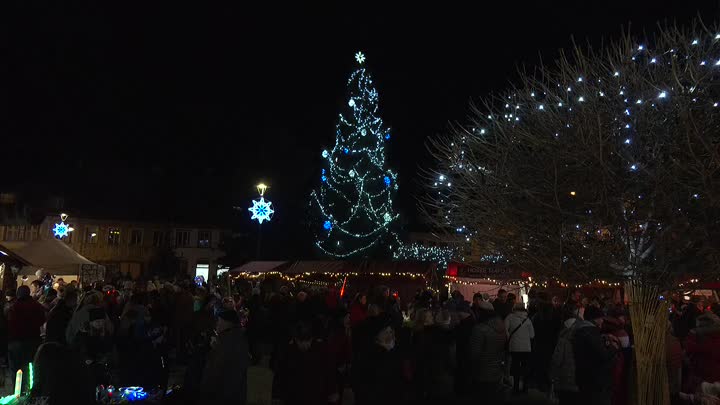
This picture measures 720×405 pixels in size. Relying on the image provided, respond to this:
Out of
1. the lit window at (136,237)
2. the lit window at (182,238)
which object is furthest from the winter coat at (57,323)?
the lit window at (182,238)

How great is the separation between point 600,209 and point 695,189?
125 centimetres

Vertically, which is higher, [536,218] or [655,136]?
[655,136]

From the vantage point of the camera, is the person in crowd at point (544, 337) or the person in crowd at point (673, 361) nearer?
the person in crowd at point (673, 361)

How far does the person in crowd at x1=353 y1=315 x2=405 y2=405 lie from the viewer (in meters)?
7.52

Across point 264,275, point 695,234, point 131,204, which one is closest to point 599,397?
point 695,234

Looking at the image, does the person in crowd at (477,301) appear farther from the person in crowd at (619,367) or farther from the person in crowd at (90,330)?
the person in crowd at (90,330)

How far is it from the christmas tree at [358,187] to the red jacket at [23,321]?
2631 cm

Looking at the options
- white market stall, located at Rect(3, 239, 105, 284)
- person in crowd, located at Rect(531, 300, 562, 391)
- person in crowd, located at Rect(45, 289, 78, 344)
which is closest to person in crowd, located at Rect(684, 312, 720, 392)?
person in crowd, located at Rect(531, 300, 562, 391)

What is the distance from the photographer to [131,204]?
56.6 meters

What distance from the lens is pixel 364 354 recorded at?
770cm

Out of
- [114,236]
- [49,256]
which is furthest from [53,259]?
[114,236]

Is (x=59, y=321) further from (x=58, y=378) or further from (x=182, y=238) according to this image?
(x=182, y=238)

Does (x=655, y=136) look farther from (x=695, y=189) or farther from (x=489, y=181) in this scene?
(x=489, y=181)

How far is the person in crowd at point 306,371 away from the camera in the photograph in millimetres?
7531
